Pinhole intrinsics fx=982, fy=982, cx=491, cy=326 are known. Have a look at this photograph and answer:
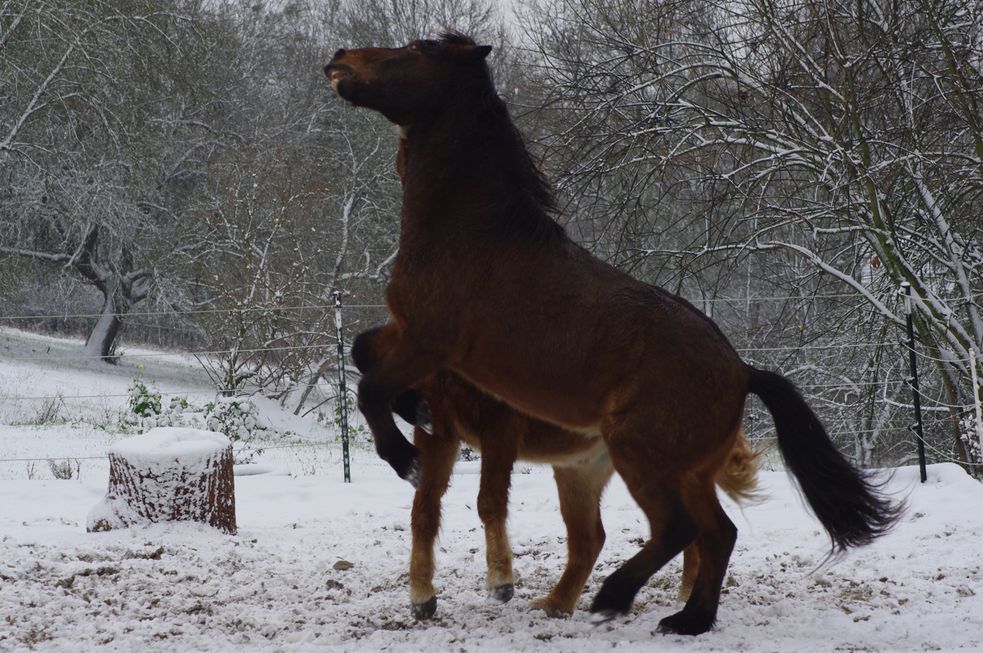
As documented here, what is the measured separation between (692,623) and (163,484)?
344 centimetres

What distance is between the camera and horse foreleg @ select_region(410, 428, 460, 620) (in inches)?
166

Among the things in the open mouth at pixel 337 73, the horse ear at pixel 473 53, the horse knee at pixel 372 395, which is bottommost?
the horse knee at pixel 372 395

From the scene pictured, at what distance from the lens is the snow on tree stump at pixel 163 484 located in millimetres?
5875

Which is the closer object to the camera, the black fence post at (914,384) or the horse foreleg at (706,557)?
the horse foreleg at (706,557)

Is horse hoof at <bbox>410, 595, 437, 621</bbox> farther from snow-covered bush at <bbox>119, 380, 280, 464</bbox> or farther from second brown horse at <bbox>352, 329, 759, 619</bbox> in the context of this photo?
snow-covered bush at <bbox>119, 380, 280, 464</bbox>

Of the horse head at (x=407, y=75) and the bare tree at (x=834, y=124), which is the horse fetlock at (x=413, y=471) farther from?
the bare tree at (x=834, y=124)

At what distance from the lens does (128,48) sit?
18.0 metres

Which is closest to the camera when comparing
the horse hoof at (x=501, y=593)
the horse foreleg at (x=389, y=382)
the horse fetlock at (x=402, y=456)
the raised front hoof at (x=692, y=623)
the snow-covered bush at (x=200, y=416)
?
the horse foreleg at (x=389, y=382)

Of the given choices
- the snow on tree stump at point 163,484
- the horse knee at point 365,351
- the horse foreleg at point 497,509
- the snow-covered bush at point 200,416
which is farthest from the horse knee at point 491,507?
the snow-covered bush at point 200,416

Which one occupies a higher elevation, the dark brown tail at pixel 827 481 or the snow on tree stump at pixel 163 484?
the dark brown tail at pixel 827 481

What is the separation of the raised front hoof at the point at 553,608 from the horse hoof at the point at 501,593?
0.14 meters

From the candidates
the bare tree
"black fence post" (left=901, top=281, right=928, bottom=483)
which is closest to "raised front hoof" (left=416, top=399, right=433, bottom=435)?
"black fence post" (left=901, top=281, right=928, bottom=483)

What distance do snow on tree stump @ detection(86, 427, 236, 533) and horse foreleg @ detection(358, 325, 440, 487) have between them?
8.04 feet

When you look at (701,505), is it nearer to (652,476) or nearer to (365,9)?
(652,476)
